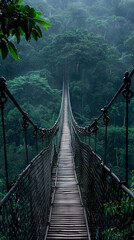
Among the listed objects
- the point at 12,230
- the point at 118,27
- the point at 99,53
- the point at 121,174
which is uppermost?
the point at 118,27

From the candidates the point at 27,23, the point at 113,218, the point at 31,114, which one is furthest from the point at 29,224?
the point at 31,114

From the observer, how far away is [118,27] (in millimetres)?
20078

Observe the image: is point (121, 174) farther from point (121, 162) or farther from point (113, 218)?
point (113, 218)

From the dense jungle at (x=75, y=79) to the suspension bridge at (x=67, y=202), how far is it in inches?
232

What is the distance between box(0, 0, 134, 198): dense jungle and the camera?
984 centimetres

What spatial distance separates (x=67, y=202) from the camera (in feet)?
6.86

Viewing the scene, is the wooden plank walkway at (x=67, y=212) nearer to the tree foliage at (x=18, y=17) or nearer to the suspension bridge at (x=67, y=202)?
the suspension bridge at (x=67, y=202)

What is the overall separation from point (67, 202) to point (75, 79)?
15.6 m

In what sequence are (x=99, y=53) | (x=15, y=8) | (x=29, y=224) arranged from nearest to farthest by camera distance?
1. (x=15, y=8)
2. (x=29, y=224)
3. (x=99, y=53)

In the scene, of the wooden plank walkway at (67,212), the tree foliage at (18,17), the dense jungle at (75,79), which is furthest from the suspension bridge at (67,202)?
the dense jungle at (75,79)

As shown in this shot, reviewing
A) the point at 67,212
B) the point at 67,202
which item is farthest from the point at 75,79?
the point at 67,212

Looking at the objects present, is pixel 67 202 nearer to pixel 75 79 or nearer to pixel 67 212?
pixel 67 212

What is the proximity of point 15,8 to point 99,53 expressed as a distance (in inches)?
585

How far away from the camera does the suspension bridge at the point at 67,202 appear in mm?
763
